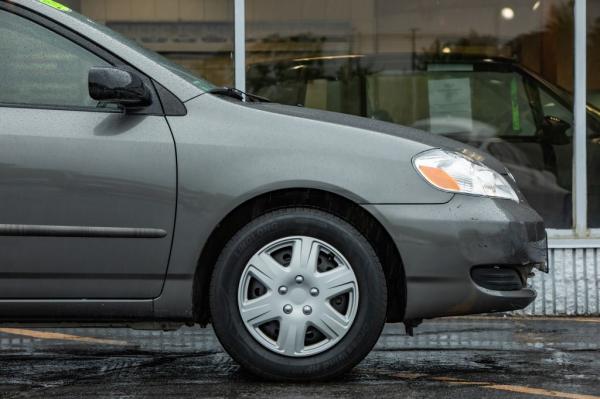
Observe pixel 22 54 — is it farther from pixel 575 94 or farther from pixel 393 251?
pixel 575 94

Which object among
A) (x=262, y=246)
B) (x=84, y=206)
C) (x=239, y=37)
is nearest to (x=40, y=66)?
(x=84, y=206)

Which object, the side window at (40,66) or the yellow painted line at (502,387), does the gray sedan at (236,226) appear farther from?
the yellow painted line at (502,387)

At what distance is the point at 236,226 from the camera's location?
530 cm

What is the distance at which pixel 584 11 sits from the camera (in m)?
8.52

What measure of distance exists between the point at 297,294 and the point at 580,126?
3906mm

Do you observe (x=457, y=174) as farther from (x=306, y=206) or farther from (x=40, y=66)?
(x=40, y=66)

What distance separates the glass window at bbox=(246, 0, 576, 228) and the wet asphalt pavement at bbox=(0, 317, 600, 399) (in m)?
1.37

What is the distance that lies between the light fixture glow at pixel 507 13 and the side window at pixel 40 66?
3827mm

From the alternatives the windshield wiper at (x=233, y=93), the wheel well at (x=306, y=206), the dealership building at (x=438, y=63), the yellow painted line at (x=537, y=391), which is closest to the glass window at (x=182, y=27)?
the dealership building at (x=438, y=63)

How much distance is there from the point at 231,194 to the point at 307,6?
3.62m

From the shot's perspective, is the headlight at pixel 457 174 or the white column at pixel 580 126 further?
the white column at pixel 580 126

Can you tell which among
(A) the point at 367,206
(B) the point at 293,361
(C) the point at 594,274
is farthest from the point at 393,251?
(C) the point at 594,274

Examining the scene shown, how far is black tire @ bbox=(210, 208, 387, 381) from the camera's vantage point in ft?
17.1

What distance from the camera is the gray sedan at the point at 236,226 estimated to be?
5.19m
